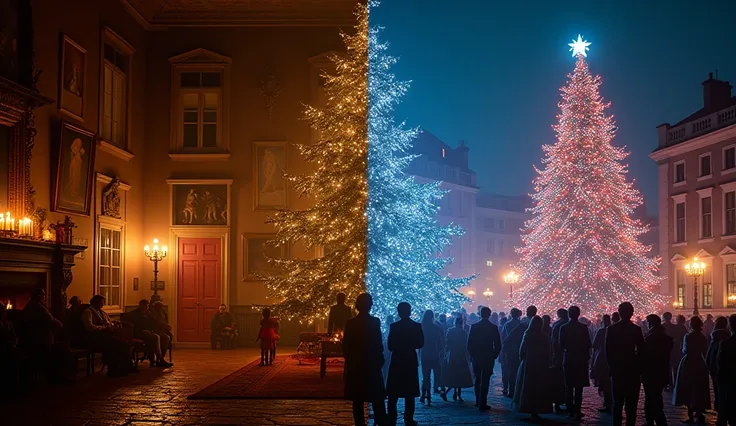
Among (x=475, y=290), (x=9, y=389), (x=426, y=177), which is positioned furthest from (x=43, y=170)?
(x=475, y=290)

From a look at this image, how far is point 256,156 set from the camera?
2523 centimetres

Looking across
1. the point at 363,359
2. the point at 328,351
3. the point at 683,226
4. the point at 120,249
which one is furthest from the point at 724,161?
the point at 363,359

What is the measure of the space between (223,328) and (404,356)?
1425 cm

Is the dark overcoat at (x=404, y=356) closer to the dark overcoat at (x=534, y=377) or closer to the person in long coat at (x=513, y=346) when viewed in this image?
the dark overcoat at (x=534, y=377)

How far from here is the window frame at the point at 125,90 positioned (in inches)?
840

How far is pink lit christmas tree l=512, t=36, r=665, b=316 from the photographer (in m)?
31.7

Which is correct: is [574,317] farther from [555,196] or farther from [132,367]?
[555,196]

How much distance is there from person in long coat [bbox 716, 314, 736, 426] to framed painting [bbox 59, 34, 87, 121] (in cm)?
1422

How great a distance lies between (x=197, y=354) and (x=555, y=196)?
52.9 ft

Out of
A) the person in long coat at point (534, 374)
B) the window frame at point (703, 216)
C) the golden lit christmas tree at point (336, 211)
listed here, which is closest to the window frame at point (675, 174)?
the window frame at point (703, 216)

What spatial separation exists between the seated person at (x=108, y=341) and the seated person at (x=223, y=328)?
7.15 meters

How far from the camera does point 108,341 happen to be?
16656 millimetres

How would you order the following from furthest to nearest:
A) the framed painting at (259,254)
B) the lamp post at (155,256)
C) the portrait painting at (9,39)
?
the framed painting at (259,254) → the lamp post at (155,256) → the portrait painting at (9,39)

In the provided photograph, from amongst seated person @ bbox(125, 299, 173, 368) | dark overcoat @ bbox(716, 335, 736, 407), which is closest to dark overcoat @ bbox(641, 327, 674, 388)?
dark overcoat @ bbox(716, 335, 736, 407)
